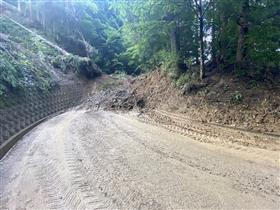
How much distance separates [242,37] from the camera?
917 cm

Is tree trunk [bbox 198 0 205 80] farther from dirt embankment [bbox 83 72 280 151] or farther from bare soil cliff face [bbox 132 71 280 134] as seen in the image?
dirt embankment [bbox 83 72 280 151]

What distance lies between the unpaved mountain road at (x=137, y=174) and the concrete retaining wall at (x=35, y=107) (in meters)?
1.19

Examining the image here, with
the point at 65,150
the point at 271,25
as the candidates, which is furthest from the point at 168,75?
the point at 65,150

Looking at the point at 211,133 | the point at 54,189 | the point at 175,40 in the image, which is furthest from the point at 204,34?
the point at 54,189

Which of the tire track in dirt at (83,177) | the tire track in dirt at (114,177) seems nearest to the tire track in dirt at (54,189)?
the tire track in dirt at (83,177)

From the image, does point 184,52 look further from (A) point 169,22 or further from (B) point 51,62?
(B) point 51,62

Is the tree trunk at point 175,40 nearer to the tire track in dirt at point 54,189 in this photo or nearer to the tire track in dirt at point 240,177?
the tire track in dirt at point 240,177

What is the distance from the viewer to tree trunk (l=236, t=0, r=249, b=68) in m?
8.89

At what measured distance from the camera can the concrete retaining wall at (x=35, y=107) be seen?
9.00 metres

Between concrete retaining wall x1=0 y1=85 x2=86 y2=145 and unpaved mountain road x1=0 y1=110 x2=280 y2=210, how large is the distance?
119cm

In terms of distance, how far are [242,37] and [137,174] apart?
5.96m

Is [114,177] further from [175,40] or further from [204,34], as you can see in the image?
[175,40]

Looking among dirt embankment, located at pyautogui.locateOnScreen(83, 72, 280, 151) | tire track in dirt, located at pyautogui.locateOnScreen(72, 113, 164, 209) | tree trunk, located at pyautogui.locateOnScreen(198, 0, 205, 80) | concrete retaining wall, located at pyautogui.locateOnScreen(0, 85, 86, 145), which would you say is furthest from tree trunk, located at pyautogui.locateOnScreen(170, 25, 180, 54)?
concrete retaining wall, located at pyautogui.locateOnScreen(0, 85, 86, 145)

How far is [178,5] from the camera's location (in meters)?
9.46
